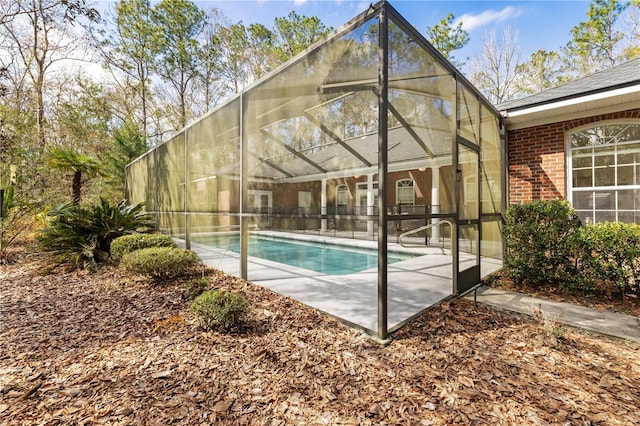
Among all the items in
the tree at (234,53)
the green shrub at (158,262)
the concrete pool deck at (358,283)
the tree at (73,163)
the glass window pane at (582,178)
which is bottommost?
the concrete pool deck at (358,283)

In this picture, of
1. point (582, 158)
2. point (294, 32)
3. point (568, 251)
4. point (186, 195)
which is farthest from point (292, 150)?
point (294, 32)

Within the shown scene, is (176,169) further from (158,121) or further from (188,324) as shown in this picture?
(158,121)

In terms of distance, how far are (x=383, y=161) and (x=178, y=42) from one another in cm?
2026

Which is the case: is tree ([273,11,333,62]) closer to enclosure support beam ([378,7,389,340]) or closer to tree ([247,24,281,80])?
tree ([247,24,281,80])

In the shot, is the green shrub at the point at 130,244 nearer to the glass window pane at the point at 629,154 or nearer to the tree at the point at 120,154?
the glass window pane at the point at 629,154

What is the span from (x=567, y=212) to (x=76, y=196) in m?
13.6

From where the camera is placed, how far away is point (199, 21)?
713 inches

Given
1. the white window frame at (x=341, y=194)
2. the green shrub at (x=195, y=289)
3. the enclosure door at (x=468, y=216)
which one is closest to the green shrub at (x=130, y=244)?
the green shrub at (x=195, y=289)

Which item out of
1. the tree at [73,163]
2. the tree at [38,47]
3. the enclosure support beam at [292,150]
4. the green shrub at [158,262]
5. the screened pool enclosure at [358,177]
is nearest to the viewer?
the screened pool enclosure at [358,177]

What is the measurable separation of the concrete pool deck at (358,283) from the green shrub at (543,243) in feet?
3.50

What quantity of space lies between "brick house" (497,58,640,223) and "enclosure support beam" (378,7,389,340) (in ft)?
14.3

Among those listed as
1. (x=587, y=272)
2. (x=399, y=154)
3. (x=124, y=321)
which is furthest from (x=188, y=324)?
(x=587, y=272)

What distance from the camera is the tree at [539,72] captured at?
18406 millimetres

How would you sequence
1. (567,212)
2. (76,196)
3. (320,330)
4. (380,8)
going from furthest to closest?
(76,196) < (567,212) < (320,330) < (380,8)
